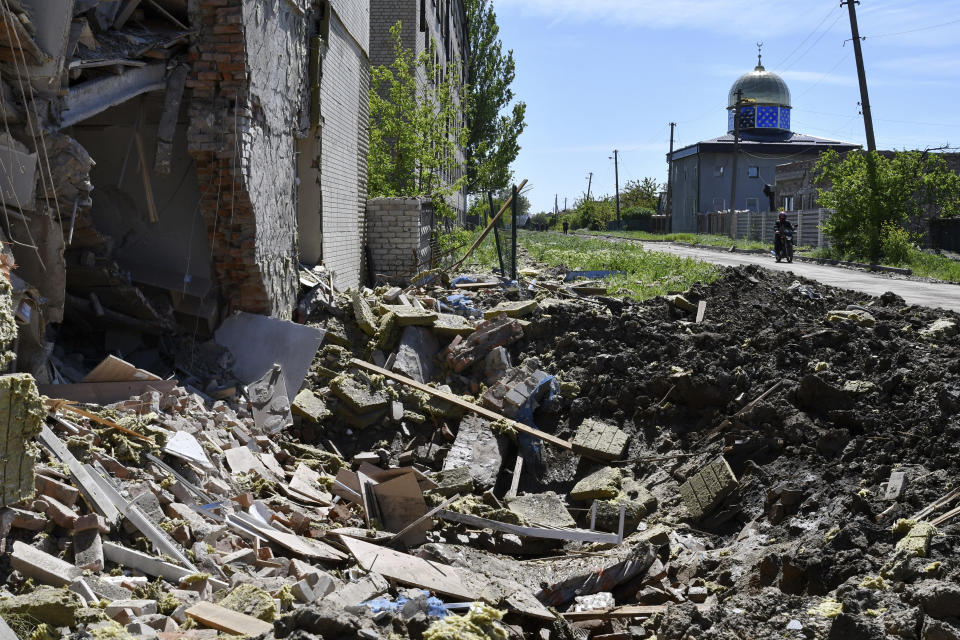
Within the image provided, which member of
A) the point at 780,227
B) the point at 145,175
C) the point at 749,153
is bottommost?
the point at 145,175

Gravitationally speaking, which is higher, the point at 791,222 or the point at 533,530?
the point at 791,222

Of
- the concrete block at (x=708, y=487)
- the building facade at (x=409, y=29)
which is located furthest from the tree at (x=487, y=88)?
the concrete block at (x=708, y=487)

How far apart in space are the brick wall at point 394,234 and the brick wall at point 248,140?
157 inches

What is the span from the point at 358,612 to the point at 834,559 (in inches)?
106

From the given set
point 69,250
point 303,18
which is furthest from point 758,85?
point 69,250

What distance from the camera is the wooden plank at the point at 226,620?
12.1 feet

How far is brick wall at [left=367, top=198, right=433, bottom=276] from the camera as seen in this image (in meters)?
13.5

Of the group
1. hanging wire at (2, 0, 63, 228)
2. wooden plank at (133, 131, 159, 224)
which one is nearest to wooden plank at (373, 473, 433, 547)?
hanging wire at (2, 0, 63, 228)

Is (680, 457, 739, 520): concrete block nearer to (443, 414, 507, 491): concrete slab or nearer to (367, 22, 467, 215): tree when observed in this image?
(443, 414, 507, 491): concrete slab

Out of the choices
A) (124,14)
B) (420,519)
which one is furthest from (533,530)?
(124,14)

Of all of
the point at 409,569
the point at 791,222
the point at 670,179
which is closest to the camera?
the point at 409,569

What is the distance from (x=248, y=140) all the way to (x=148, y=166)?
106cm

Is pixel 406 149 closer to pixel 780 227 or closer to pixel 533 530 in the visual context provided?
pixel 533 530

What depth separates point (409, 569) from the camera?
516cm
